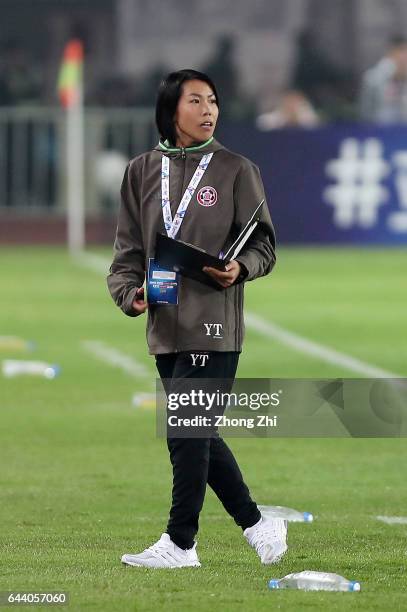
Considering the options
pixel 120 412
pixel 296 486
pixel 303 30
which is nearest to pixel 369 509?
pixel 296 486

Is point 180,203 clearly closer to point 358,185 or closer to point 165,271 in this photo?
point 165,271

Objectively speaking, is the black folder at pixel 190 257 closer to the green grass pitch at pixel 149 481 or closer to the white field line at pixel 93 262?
the green grass pitch at pixel 149 481

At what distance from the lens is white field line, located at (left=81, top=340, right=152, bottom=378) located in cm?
1431

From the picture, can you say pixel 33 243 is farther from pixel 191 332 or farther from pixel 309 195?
pixel 191 332

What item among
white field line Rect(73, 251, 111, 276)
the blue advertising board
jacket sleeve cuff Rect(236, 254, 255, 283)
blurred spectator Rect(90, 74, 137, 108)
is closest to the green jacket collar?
jacket sleeve cuff Rect(236, 254, 255, 283)

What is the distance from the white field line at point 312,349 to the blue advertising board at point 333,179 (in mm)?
6832

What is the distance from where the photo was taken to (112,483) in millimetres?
9711

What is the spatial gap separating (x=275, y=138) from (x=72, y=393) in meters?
13.0

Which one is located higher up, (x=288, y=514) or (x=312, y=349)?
(x=288, y=514)

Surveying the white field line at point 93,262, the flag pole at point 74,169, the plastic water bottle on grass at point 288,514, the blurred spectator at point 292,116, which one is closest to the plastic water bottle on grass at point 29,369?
the plastic water bottle on grass at point 288,514

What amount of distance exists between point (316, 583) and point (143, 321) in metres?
11.2

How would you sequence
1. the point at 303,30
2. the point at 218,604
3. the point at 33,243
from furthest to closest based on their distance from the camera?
the point at 303,30 → the point at 33,243 → the point at 218,604

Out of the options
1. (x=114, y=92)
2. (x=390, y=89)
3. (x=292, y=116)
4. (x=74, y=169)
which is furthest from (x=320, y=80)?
(x=74, y=169)

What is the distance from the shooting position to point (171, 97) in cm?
725
